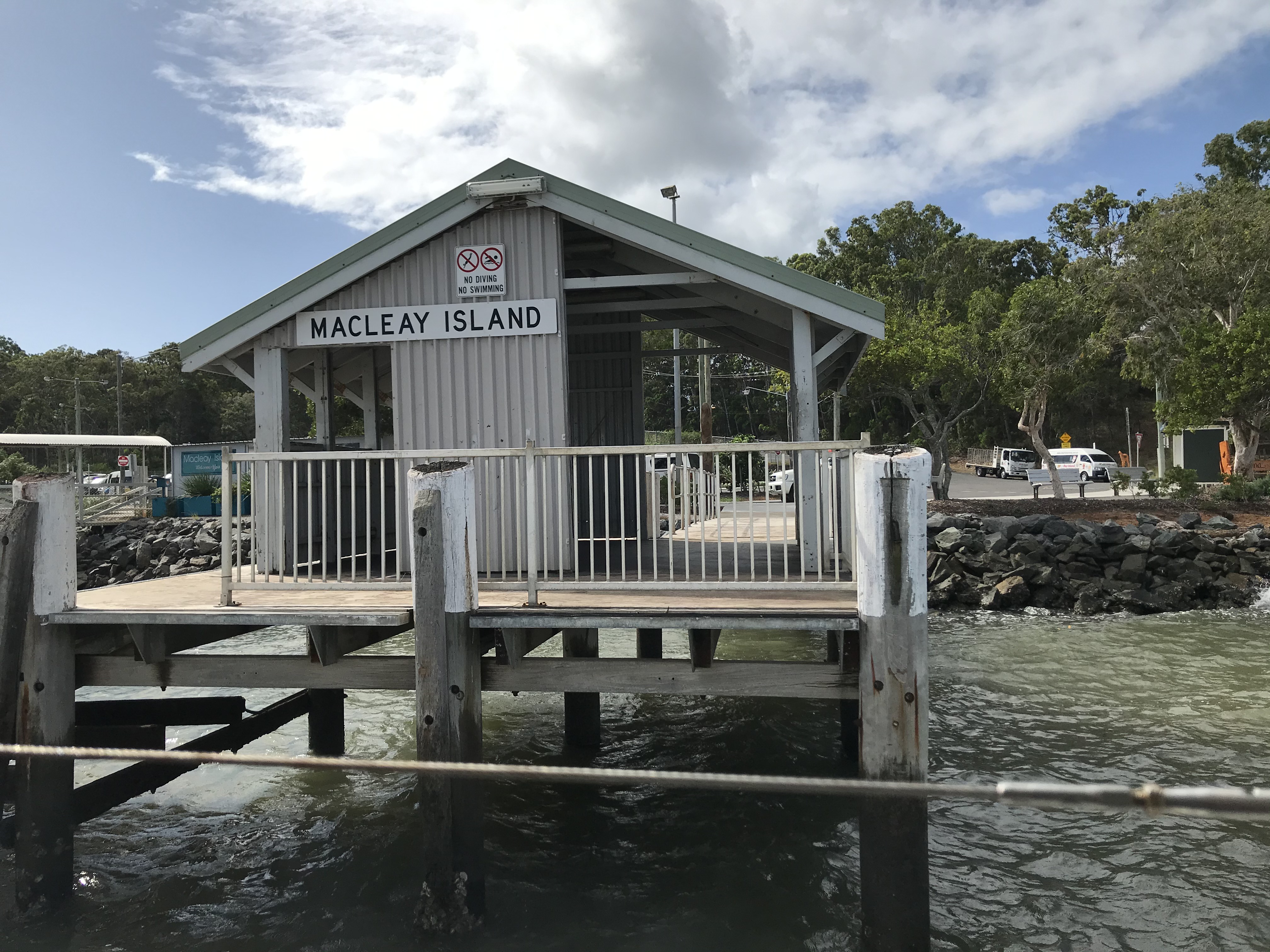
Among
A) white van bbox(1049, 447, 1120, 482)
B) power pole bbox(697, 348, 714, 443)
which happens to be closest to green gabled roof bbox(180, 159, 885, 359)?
power pole bbox(697, 348, 714, 443)

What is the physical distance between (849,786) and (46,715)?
17.4ft

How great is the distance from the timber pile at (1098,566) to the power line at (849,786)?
1470cm

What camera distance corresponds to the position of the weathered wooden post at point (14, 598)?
547 centimetres

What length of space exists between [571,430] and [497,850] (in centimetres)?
527

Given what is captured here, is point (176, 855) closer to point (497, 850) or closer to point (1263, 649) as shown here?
point (497, 850)

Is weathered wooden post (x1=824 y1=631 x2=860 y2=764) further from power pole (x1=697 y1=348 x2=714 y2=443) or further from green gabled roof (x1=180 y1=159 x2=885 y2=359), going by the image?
power pole (x1=697 y1=348 x2=714 y2=443)

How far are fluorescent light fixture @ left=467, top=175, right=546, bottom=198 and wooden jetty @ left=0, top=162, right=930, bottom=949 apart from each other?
0.02 metres

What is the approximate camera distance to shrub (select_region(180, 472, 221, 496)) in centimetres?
3078

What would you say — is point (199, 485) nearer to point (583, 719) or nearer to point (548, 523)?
point (583, 719)

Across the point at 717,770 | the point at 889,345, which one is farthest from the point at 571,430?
the point at 889,345

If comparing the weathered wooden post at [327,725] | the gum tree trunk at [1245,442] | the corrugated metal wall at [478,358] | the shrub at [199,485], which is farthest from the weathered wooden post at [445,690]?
the shrub at [199,485]

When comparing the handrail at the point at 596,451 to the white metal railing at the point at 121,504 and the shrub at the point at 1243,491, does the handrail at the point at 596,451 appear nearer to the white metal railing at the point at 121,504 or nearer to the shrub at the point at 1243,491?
the shrub at the point at 1243,491

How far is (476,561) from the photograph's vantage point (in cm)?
539

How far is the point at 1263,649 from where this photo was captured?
1270 centimetres
